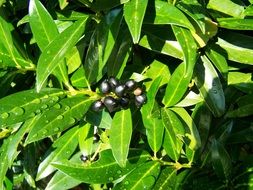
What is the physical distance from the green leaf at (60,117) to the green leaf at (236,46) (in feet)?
1.66

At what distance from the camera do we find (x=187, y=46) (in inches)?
A: 55.9

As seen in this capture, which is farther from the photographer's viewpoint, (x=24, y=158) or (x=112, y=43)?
(x=24, y=158)

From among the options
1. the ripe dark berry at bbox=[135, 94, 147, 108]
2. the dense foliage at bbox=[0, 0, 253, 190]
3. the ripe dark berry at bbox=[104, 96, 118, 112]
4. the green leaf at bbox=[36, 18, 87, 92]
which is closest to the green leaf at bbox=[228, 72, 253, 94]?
the dense foliage at bbox=[0, 0, 253, 190]

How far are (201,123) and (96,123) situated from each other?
0.38 m

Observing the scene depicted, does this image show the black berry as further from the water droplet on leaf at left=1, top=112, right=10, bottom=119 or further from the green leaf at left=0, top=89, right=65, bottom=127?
the water droplet on leaf at left=1, top=112, right=10, bottom=119

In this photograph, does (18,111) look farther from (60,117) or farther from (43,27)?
(43,27)

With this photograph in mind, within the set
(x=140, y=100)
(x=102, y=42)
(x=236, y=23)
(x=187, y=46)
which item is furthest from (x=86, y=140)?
(x=236, y=23)

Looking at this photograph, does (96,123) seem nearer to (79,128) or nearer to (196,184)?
(79,128)

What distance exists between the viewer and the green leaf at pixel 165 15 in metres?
1.39

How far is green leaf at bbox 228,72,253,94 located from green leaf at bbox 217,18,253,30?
23cm

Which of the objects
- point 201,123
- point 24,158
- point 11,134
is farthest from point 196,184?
point 24,158

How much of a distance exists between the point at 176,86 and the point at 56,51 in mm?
428

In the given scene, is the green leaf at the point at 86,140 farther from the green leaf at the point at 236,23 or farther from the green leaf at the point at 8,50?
the green leaf at the point at 236,23

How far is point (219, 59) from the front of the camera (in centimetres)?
162
